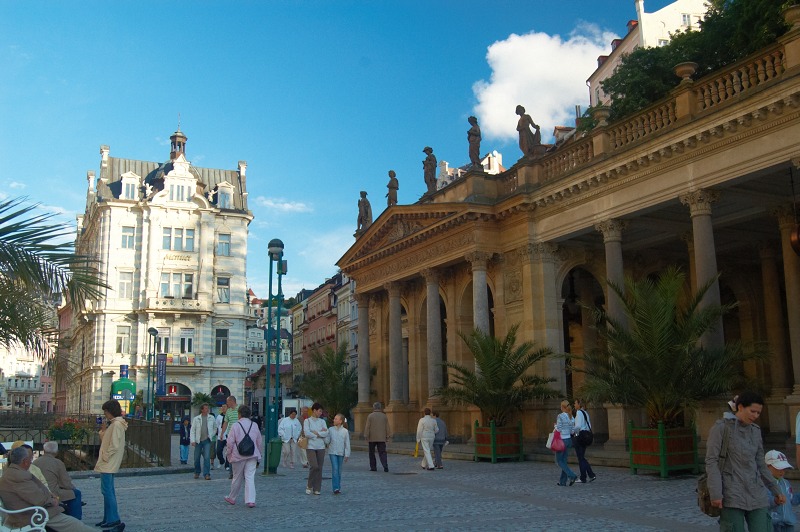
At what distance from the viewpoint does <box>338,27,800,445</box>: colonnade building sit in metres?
18.8

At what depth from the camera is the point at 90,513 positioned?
497 inches

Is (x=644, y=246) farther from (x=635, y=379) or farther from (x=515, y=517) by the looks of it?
(x=515, y=517)

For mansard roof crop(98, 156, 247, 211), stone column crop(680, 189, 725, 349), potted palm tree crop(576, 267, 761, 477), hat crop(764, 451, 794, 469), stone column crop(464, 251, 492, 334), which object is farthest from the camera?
mansard roof crop(98, 156, 247, 211)

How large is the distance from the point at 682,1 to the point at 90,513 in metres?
61.4

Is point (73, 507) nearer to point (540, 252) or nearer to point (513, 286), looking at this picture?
point (540, 252)

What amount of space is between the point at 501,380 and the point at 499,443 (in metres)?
1.99

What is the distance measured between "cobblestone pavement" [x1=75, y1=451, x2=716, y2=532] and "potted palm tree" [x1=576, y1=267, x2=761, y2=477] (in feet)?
2.35

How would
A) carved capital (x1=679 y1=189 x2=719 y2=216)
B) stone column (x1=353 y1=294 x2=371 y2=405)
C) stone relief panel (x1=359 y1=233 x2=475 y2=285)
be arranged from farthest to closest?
stone column (x1=353 y1=294 x2=371 y2=405) < stone relief panel (x1=359 y1=233 x2=475 y2=285) < carved capital (x1=679 y1=189 x2=719 y2=216)

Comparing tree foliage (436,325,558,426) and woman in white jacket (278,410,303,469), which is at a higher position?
tree foliage (436,325,558,426)

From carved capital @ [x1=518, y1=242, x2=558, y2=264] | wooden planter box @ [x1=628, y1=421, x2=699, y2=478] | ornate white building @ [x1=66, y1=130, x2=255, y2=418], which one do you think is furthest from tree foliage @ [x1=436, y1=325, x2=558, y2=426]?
ornate white building @ [x1=66, y1=130, x2=255, y2=418]

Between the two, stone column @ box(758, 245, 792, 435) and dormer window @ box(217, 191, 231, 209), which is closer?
stone column @ box(758, 245, 792, 435)

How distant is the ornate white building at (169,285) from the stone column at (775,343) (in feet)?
132

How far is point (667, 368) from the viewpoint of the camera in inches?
670

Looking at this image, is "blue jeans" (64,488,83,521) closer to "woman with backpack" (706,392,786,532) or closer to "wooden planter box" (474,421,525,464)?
"woman with backpack" (706,392,786,532)
